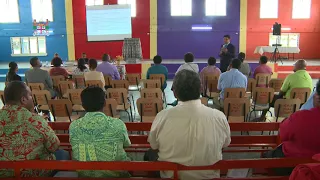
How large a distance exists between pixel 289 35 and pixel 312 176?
13.4 meters

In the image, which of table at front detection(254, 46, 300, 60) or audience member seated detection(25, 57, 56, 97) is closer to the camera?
audience member seated detection(25, 57, 56, 97)

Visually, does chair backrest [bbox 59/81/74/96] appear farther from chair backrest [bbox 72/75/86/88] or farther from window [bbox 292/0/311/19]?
window [bbox 292/0/311/19]

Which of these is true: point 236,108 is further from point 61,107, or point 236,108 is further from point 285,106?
point 61,107

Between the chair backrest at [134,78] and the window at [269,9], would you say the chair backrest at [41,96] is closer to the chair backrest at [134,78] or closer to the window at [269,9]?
the chair backrest at [134,78]

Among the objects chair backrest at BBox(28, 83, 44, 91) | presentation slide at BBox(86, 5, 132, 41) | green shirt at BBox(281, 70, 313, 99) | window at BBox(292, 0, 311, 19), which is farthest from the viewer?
window at BBox(292, 0, 311, 19)

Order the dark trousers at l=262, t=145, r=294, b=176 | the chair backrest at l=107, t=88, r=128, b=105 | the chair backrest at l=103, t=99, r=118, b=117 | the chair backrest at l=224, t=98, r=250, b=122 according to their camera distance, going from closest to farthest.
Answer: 1. the dark trousers at l=262, t=145, r=294, b=176
2. the chair backrest at l=103, t=99, r=118, b=117
3. the chair backrest at l=224, t=98, r=250, b=122
4. the chair backrest at l=107, t=88, r=128, b=105

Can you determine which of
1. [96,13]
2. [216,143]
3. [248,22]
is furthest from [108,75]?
[248,22]

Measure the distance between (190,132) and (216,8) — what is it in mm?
12029

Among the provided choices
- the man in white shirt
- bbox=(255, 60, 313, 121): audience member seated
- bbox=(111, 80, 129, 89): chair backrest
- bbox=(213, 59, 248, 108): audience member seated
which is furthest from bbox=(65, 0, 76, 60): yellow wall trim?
the man in white shirt

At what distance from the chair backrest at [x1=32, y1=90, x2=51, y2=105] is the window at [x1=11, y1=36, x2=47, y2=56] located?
9029mm

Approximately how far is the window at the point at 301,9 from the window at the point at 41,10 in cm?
977

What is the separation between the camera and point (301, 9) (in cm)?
1343

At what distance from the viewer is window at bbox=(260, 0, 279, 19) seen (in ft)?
44.0

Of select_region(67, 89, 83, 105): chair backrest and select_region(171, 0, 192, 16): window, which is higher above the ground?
select_region(171, 0, 192, 16): window
